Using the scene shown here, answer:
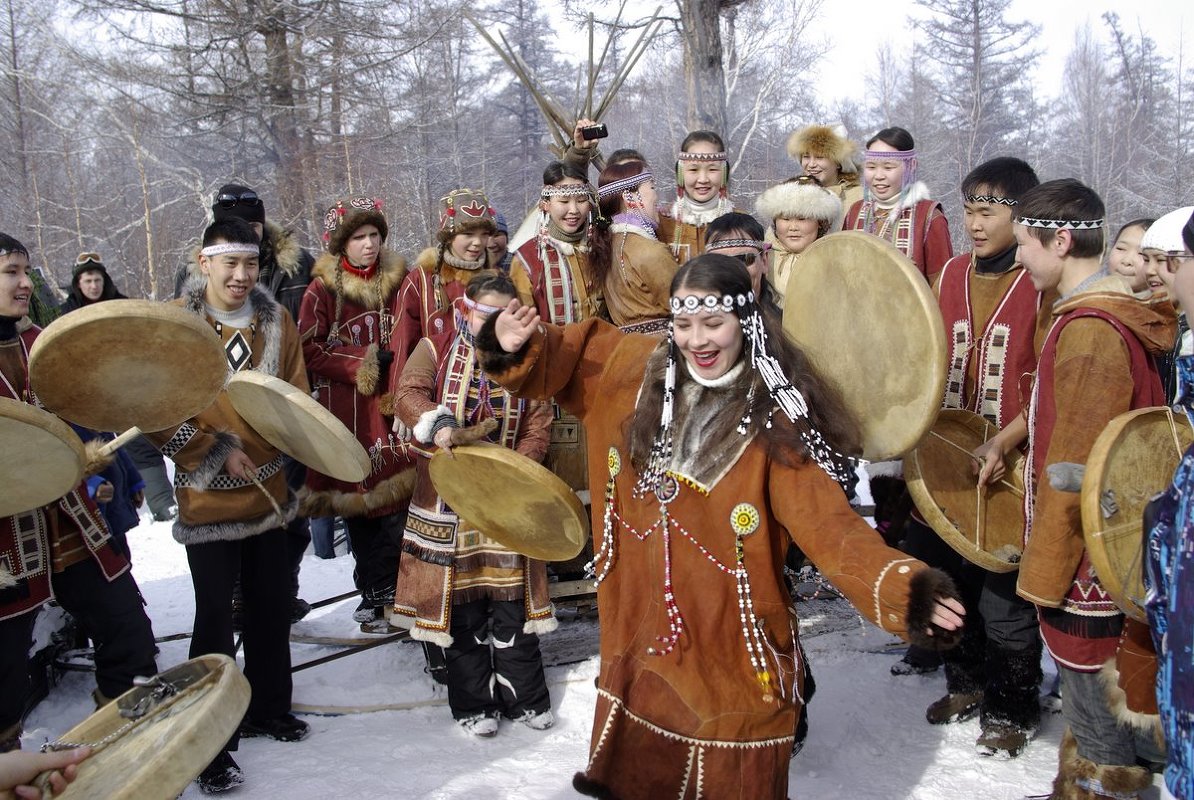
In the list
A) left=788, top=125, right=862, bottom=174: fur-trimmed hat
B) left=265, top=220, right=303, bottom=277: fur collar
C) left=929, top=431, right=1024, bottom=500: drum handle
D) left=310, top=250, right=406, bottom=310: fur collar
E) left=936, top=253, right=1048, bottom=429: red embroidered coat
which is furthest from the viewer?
left=788, top=125, right=862, bottom=174: fur-trimmed hat

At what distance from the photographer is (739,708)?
2455 mm

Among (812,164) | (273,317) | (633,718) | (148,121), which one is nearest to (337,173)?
(148,121)

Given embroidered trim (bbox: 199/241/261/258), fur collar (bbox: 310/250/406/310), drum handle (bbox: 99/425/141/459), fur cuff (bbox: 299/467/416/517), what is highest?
embroidered trim (bbox: 199/241/261/258)

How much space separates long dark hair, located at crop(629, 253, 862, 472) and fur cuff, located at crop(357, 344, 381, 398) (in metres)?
2.75

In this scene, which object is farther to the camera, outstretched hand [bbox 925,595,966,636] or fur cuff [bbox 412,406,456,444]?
fur cuff [bbox 412,406,456,444]

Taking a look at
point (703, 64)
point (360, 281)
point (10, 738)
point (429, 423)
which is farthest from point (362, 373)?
point (703, 64)

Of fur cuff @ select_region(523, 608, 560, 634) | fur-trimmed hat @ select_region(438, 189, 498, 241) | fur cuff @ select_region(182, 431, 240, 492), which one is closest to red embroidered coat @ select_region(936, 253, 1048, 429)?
fur cuff @ select_region(523, 608, 560, 634)

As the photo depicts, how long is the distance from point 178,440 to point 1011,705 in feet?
11.2

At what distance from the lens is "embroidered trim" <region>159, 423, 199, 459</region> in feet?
11.4

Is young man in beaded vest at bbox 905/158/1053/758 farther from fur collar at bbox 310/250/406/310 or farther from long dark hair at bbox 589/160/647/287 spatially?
fur collar at bbox 310/250/406/310

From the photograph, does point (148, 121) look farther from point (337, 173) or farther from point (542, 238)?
point (542, 238)

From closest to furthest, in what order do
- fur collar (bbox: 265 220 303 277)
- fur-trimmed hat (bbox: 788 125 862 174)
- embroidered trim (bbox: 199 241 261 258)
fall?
embroidered trim (bbox: 199 241 261 258), fur collar (bbox: 265 220 303 277), fur-trimmed hat (bbox: 788 125 862 174)

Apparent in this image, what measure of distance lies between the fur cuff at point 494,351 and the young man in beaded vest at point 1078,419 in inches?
65.6

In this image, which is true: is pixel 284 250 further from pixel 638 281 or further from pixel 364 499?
pixel 638 281
